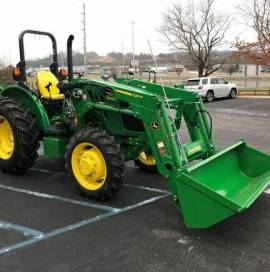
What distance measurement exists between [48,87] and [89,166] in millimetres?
1944

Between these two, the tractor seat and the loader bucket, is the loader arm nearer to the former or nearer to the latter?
the loader bucket

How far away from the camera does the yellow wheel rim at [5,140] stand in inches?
269

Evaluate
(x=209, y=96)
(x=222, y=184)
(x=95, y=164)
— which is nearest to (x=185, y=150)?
(x=222, y=184)

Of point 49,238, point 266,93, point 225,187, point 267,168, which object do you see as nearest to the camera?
point 49,238

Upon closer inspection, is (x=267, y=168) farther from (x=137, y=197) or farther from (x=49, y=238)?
(x=49, y=238)

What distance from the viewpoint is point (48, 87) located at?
6691 mm

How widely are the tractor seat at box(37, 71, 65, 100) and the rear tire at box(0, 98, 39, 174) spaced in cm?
47

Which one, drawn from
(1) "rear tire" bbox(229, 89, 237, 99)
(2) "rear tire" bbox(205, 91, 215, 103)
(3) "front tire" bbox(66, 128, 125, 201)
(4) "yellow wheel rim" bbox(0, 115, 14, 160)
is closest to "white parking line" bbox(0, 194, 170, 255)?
(3) "front tire" bbox(66, 128, 125, 201)

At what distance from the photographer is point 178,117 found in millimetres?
5914

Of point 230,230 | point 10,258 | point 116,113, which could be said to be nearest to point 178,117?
Answer: point 116,113

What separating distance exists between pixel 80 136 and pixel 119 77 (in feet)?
5.85

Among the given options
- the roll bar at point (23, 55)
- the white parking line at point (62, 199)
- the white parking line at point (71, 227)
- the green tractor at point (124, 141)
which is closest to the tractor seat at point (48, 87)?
the green tractor at point (124, 141)

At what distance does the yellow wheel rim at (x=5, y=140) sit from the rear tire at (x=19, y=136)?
78 mm

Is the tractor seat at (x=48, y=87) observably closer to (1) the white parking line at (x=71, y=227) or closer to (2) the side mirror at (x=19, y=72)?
(2) the side mirror at (x=19, y=72)
